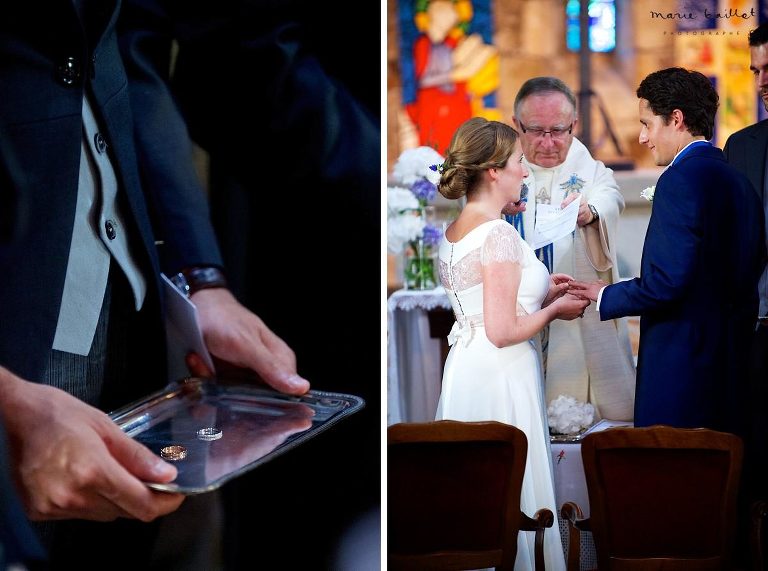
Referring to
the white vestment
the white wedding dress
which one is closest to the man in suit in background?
the white vestment

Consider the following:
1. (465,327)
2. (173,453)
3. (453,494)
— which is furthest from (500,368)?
(173,453)

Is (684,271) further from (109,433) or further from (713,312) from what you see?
(109,433)

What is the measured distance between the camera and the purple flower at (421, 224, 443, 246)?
271cm

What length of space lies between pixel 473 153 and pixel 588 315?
0.56 m

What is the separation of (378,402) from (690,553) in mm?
957

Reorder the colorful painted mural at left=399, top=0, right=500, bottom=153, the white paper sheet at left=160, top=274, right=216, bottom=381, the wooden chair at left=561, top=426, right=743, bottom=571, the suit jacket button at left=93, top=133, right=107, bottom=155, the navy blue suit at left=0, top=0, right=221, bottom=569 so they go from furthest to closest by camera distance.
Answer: the colorful painted mural at left=399, top=0, right=500, bottom=153, the wooden chair at left=561, top=426, right=743, bottom=571, the white paper sheet at left=160, top=274, right=216, bottom=381, the suit jacket button at left=93, top=133, right=107, bottom=155, the navy blue suit at left=0, top=0, right=221, bottom=569

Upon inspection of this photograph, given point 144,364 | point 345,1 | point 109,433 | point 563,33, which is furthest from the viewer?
point 563,33

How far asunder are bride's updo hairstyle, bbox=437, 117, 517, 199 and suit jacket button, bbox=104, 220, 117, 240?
37.3 inches

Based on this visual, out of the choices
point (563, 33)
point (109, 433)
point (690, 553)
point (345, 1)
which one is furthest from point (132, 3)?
point (690, 553)

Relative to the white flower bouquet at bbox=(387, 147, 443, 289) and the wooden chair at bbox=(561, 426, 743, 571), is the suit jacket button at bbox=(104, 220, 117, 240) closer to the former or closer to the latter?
the white flower bouquet at bbox=(387, 147, 443, 289)

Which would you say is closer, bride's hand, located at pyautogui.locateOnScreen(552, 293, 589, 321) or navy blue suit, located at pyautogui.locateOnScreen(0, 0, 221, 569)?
navy blue suit, located at pyautogui.locateOnScreen(0, 0, 221, 569)

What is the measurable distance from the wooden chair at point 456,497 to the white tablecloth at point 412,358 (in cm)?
15

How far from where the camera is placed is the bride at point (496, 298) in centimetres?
262

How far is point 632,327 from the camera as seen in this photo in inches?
104
